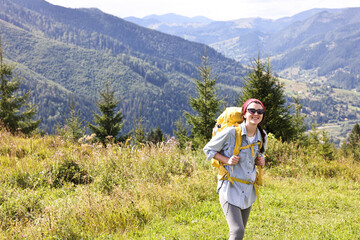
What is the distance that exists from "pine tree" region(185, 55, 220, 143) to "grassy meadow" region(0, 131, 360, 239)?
454 inches

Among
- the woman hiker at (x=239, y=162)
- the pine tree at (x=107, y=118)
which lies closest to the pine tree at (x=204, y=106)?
the pine tree at (x=107, y=118)

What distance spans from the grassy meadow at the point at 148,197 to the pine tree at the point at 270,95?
5.69 m

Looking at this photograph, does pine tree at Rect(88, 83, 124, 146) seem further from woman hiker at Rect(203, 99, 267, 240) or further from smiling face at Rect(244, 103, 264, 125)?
smiling face at Rect(244, 103, 264, 125)

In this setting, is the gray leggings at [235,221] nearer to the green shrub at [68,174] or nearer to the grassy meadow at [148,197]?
the grassy meadow at [148,197]

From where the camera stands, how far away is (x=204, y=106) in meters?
19.2

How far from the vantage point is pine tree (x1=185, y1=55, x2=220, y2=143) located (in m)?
19.0

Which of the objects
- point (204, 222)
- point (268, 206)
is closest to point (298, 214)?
point (268, 206)

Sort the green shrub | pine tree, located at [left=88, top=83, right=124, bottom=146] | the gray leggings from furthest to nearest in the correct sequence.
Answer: pine tree, located at [left=88, top=83, right=124, bottom=146] → the green shrub → the gray leggings

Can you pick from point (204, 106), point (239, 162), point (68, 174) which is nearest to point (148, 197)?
point (68, 174)

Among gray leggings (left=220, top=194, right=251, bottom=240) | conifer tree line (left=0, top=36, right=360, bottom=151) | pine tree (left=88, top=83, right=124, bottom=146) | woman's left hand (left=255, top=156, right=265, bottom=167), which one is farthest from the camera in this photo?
pine tree (left=88, top=83, right=124, bottom=146)

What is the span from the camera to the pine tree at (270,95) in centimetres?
1309

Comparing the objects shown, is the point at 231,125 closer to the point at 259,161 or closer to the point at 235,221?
the point at 259,161

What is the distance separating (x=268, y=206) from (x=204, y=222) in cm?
150

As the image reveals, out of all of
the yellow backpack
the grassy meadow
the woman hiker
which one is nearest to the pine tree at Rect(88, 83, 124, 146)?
the grassy meadow
